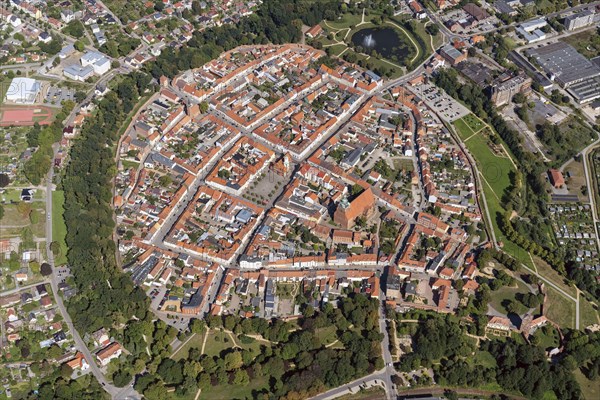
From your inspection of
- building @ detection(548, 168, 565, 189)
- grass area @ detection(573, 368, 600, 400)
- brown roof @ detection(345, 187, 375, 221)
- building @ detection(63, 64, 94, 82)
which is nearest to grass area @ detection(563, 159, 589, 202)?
building @ detection(548, 168, 565, 189)

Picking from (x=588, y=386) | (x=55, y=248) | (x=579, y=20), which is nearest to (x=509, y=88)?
(x=579, y=20)

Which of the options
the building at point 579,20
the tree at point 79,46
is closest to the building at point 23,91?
the tree at point 79,46

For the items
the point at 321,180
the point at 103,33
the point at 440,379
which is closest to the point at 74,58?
the point at 103,33

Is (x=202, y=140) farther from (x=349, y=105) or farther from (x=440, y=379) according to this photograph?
(x=440, y=379)

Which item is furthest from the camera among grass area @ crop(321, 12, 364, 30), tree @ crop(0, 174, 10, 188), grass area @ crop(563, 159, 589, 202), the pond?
grass area @ crop(321, 12, 364, 30)

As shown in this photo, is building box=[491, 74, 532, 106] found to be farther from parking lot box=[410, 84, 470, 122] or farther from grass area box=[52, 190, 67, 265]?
grass area box=[52, 190, 67, 265]

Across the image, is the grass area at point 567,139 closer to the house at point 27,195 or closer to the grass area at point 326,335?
the grass area at point 326,335
